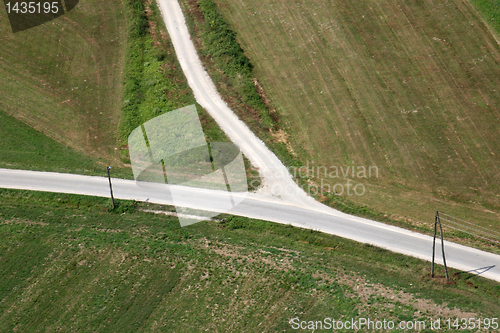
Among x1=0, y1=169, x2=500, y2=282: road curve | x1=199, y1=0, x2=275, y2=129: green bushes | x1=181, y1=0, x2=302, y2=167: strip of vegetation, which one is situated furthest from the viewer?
x1=199, y1=0, x2=275, y2=129: green bushes

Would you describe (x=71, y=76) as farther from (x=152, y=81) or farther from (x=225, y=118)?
(x=225, y=118)

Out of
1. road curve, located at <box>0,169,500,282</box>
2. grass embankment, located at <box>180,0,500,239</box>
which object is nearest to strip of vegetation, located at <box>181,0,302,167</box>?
grass embankment, located at <box>180,0,500,239</box>

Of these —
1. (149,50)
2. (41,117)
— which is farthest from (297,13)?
(41,117)

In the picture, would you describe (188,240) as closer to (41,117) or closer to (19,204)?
(19,204)

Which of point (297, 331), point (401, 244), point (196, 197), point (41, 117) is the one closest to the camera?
point (297, 331)

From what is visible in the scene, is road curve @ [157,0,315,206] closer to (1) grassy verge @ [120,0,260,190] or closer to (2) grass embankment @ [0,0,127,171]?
(1) grassy verge @ [120,0,260,190]
